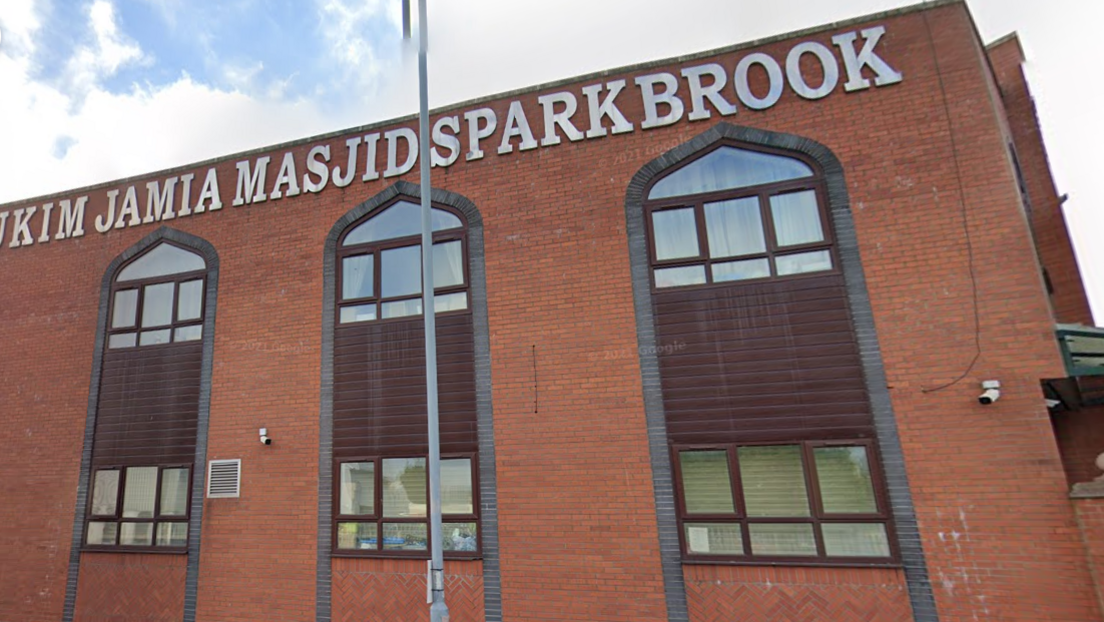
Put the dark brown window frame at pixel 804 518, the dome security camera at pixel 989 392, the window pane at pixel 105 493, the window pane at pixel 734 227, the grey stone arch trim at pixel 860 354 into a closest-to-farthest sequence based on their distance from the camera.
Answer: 1. the dome security camera at pixel 989 392
2. the grey stone arch trim at pixel 860 354
3. the dark brown window frame at pixel 804 518
4. the window pane at pixel 734 227
5. the window pane at pixel 105 493

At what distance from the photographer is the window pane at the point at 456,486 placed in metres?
7.69

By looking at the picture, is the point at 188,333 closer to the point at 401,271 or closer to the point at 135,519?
the point at 135,519

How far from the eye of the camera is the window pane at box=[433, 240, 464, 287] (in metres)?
8.44

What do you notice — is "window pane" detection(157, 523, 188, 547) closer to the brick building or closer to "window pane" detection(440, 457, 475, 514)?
the brick building

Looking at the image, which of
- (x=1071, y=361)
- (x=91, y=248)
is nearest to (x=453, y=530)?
(x=1071, y=361)

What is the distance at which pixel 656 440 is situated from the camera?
7152 millimetres

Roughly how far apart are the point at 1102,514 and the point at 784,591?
331 cm

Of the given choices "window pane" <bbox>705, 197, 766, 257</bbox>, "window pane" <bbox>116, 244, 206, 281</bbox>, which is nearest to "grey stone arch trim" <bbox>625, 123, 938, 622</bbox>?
"window pane" <bbox>705, 197, 766, 257</bbox>

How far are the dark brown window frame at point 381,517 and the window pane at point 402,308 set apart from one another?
219 centimetres

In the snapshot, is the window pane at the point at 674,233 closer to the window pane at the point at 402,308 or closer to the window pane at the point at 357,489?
the window pane at the point at 402,308

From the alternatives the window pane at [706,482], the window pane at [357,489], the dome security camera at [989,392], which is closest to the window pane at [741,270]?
the window pane at [706,482]

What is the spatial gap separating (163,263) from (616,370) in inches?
346

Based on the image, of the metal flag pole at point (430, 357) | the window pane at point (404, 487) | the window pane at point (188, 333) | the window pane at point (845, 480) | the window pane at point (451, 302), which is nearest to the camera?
the metal flag pole at point (430, 357)

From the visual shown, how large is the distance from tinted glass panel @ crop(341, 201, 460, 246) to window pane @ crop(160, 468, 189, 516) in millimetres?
4731
